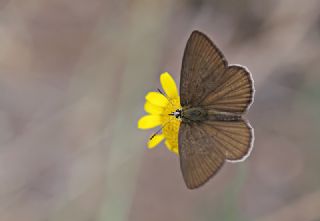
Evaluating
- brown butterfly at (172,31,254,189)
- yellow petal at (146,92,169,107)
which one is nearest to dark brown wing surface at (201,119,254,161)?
brown butterfly at (172,31,254,189)

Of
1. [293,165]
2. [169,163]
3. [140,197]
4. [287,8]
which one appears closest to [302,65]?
[287,8]

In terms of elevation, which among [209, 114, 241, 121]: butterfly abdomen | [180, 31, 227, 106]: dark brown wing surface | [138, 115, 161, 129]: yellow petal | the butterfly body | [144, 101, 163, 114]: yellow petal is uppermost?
[144, 101, 163, 114]: yellow petal

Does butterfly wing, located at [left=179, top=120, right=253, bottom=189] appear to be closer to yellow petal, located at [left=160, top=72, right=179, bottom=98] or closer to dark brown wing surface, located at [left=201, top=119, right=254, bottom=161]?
dark brown wing surface, located at [left=201, top=119, right=254, bottom=161]

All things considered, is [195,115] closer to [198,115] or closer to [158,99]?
[198,115]

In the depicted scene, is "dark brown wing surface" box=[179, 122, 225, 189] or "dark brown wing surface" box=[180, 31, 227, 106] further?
"dark brown wing surface" box=[180, 31, 227, 106]

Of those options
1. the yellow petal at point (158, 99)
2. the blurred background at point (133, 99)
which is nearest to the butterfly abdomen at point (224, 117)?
the yellow petal at point (158, 99)

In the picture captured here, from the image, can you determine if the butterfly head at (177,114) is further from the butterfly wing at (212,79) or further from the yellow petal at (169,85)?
the yellow petal at (169,85)

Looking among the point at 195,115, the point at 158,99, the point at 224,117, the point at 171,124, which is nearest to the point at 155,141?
the point at 171,124

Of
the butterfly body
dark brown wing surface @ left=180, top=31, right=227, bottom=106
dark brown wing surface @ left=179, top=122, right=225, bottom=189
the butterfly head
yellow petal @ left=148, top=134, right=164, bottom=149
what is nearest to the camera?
dark brown wing surface @ left=179, top=122, right=225, bottom=189

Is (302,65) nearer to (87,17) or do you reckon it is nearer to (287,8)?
(287,8)
